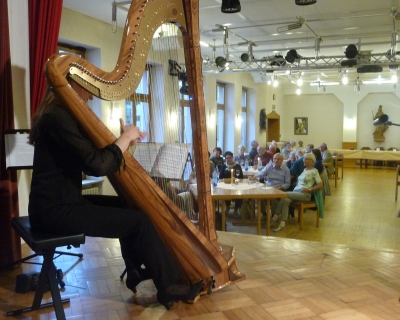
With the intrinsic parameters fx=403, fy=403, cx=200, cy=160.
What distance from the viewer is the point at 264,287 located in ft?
9.31

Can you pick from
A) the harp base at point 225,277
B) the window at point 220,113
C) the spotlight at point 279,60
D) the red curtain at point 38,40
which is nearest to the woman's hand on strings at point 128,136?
the harp base at point 225,277

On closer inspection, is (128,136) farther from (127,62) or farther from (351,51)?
(351,51)

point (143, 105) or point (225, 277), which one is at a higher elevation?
point (143, 105)

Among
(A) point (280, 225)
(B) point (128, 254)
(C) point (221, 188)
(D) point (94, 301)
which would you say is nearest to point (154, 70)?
(B) point (128, 254)

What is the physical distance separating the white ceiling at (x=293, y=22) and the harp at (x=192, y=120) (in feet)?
14.8

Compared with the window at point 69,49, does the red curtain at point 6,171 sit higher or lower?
lower

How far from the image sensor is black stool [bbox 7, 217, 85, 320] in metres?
1.98

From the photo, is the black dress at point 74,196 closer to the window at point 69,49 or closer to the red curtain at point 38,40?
the red curtain at point 38,40

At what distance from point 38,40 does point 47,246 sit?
206 centimetres

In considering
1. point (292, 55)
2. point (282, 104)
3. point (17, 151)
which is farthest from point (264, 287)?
point (282, 104)

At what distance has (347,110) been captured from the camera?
16.3m

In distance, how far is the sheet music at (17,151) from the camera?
3043mm

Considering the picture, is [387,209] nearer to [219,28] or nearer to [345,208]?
[345,208]

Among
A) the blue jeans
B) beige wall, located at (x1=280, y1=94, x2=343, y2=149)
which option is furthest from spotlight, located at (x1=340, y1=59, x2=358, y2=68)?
beige wall, located at (x1=280, y1=94, x2=343, y2=149)
